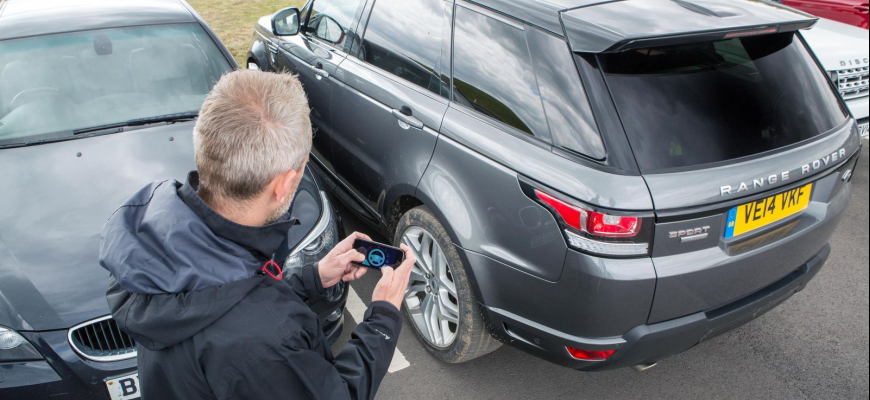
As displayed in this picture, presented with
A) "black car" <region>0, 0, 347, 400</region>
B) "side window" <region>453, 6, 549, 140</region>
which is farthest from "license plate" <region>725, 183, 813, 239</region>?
"black car" <region>0, 0, 347, 400</region>

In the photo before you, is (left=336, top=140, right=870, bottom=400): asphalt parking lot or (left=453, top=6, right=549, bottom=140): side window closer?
(left=453, top=6, right=549, bottom=140): side window

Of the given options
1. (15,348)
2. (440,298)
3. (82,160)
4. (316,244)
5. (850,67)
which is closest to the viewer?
(15,348)

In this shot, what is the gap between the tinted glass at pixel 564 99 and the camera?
2029 millimetres

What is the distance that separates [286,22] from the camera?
4.21 meters

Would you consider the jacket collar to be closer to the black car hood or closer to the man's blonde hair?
the man's blonde hair

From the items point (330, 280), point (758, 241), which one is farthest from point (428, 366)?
point (758, 241)

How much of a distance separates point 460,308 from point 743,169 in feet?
4.01

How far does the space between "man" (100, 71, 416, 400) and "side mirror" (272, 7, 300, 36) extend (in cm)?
296

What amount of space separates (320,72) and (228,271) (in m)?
2.67

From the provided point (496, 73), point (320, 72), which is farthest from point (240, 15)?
point (496, 73)

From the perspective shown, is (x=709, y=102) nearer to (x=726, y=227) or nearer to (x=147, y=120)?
(x=726, y=227)

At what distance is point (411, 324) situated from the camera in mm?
3074

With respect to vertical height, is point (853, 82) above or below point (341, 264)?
below

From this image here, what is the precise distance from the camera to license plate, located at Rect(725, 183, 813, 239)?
6.75 feet
